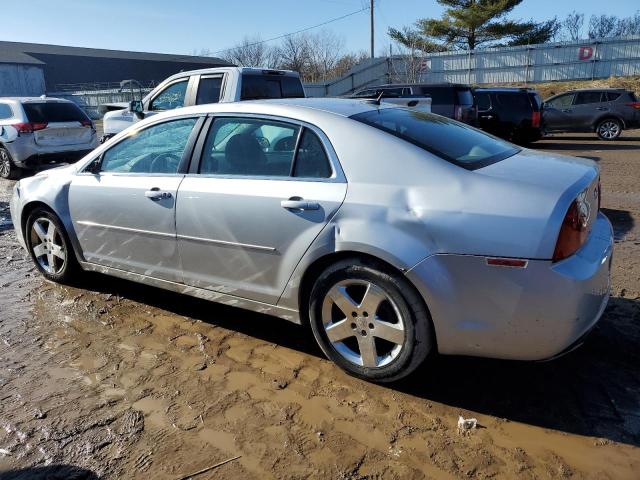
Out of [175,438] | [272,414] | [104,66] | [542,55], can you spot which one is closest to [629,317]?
[272,414]

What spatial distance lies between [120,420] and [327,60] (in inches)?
1923

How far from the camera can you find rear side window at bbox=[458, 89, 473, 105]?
45.2 feet

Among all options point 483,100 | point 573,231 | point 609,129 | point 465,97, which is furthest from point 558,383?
point 609,129

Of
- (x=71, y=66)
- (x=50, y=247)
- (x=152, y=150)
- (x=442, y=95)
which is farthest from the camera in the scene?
(x=71, y=66)

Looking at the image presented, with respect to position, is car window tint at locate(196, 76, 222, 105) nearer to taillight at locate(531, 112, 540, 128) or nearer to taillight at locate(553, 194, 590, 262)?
taillight at locate(553, 194, 590, 262)

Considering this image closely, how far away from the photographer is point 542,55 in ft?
103

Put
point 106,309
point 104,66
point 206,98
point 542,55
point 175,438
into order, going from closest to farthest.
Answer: point 175,438, point 106,309, point 206,98, point 542,55, point 104,66

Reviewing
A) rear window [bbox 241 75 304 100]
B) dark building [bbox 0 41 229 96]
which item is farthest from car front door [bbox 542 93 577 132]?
dark building [bbox 0 41 229 96]

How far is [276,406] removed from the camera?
2.88 metres

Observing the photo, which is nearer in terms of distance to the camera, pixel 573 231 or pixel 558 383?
pixel 573 231

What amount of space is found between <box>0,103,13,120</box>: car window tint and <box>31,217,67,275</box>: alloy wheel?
7766 mm

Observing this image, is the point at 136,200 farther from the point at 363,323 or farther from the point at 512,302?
the point at 512,302

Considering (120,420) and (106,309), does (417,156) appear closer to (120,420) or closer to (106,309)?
(120,420)

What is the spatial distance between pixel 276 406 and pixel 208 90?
6.79m
